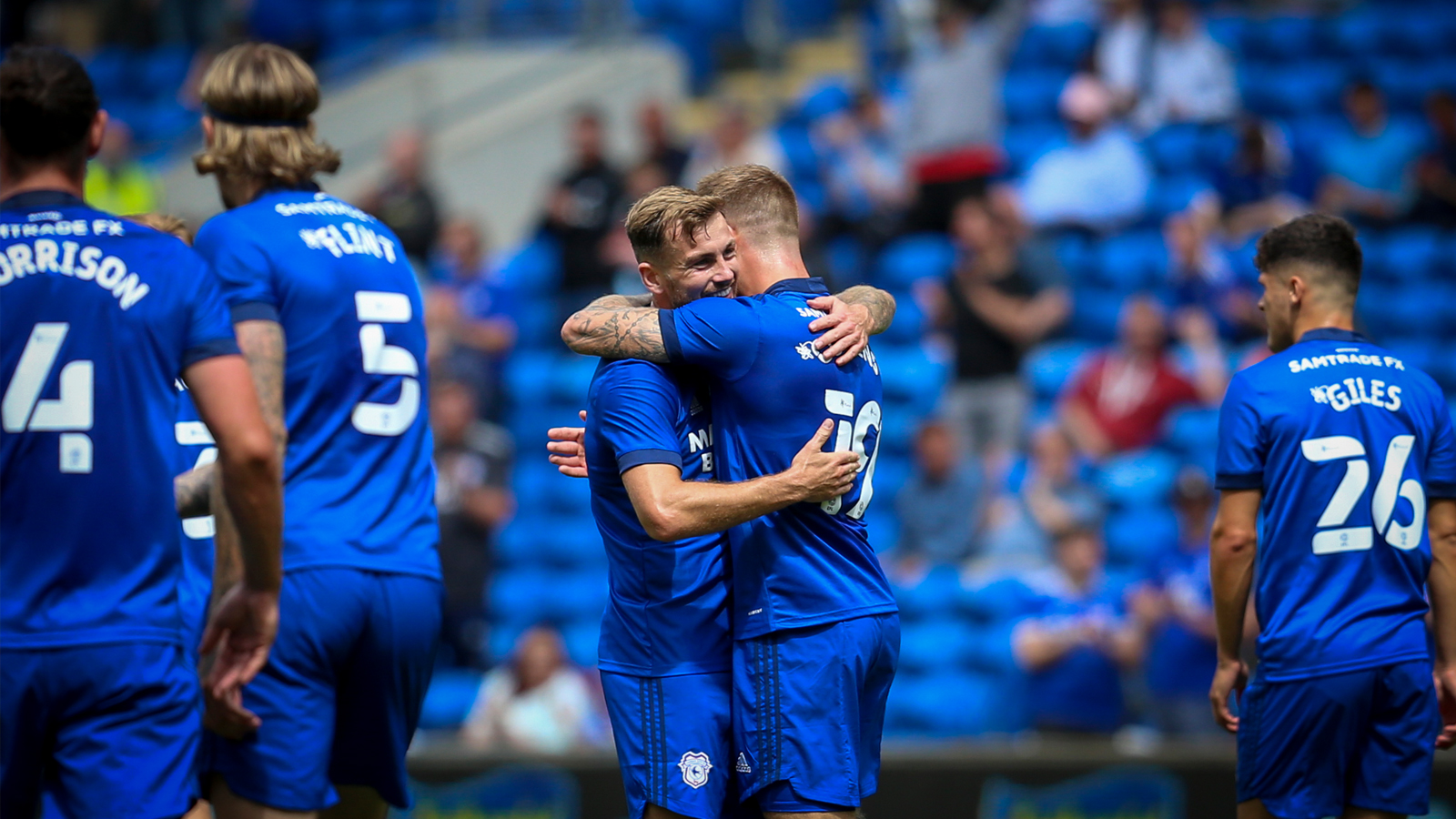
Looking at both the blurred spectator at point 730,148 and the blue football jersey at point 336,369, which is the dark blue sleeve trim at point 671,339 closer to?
the blue football jersey at point 336,369

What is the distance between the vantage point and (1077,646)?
8797 mm

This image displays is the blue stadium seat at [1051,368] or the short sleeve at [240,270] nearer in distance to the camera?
the short sleeve at [240,270]

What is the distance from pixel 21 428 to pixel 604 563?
7.98 m

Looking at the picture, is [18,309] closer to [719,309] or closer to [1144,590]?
[719,309]

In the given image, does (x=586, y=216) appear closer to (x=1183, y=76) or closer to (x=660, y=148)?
(x=660, y=148)

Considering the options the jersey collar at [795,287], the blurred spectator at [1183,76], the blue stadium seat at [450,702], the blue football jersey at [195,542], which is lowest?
the blue stadium seat at [450,702]

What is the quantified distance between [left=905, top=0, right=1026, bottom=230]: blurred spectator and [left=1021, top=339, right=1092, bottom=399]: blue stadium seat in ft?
4.96

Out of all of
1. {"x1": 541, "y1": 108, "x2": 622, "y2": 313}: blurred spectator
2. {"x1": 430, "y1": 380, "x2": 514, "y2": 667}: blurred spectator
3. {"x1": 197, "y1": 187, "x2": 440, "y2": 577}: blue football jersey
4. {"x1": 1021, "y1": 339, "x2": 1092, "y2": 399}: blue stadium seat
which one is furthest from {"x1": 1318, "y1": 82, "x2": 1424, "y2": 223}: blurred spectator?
{"x1": 197, "y1": 187, "x2": 440, "y2": 577}: blue football jersey

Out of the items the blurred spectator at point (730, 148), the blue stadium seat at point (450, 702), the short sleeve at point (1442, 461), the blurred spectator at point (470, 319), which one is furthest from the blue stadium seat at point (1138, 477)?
the short sleeve at point (1442, 461)

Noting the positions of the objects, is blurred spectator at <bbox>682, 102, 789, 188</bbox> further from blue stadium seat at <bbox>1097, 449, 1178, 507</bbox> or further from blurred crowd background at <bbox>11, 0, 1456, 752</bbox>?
blue stadium seat at <bbox>1097, 449, 1178, 507</bbox>

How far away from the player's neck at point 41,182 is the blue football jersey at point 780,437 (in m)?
1.53

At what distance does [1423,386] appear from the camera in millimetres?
5160

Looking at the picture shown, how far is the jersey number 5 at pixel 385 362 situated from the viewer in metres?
4.41

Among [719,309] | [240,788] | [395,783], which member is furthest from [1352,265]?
[240,788]
